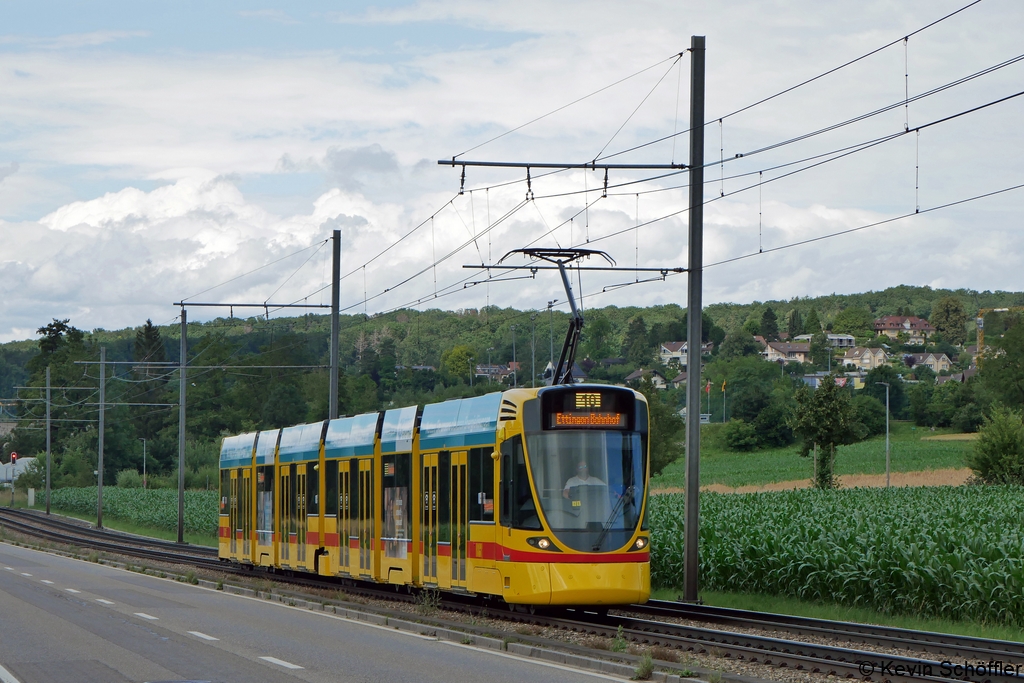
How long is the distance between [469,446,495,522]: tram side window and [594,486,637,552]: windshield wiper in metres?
1.69

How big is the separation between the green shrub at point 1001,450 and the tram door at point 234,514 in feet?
151

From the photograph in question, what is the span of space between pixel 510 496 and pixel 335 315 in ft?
73.6

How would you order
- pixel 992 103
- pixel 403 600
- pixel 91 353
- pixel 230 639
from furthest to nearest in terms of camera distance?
pixel 91 353, pixel 403 600, pixel 230 639, pixel 992 103

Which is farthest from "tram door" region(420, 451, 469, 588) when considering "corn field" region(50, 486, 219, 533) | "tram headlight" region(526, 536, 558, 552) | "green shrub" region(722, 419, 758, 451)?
"green shrub" region(722, 419, 758, 451)

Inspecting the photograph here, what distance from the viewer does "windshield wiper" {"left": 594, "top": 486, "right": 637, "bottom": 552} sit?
18.4 meters

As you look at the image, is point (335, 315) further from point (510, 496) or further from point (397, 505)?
point (510, 496)

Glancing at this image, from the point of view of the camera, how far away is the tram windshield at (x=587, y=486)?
1834 cm

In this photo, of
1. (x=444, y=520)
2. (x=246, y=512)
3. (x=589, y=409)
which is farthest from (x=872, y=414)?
(x=589, y=409)

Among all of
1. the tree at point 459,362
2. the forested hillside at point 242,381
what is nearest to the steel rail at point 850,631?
the tree at point 459,362

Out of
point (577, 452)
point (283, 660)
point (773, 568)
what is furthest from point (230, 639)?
point (773, 568)

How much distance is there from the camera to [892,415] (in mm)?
144375

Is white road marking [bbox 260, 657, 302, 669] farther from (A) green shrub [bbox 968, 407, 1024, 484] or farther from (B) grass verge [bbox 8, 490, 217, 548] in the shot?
(A) green shrub [bbox 968, 407, 1024, 484]

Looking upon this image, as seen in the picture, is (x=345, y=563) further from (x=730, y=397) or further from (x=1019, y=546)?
(x=730, y=397)

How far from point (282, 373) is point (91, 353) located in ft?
96.0
